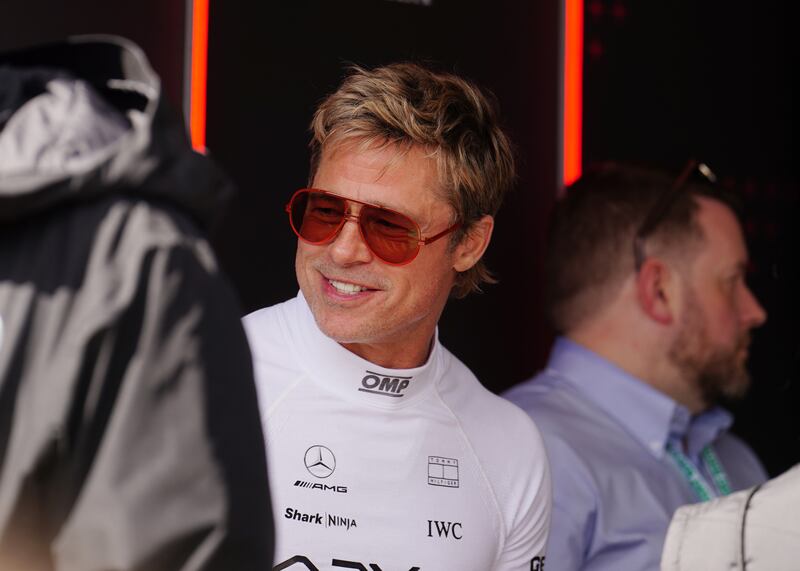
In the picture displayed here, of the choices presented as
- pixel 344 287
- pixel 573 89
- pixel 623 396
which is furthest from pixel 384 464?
pixel 573 89

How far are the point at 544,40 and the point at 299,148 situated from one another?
113 cm

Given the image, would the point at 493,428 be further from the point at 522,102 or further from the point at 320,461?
the point at 522,102

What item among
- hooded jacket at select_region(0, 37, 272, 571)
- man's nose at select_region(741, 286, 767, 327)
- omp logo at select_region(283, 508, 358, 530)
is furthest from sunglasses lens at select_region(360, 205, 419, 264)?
man's nose at select_region(741, 286, 767, 327)

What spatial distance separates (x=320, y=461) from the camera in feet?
8.00

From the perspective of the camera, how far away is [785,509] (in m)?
1.79

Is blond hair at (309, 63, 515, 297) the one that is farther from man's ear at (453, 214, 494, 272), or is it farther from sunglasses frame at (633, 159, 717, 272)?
sunglasses frame at (633, 159, 717, 272)

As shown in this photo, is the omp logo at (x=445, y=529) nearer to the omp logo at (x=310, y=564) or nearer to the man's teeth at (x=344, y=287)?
the omp logo at (x=310, y=564)

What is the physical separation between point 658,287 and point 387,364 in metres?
1.32

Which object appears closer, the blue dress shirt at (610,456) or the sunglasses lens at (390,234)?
the sunglasses lens at (390,234)

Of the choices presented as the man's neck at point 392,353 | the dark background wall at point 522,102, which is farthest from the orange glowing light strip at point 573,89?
the man's neck at point 392,353

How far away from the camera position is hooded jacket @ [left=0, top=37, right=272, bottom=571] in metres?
1.18

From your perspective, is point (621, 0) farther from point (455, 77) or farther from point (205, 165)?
point (205, 165)

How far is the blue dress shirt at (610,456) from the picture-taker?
311 cm

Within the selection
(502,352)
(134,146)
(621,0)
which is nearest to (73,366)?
(134,146)
